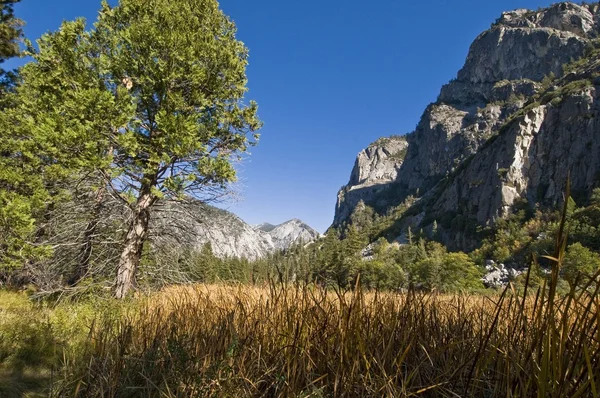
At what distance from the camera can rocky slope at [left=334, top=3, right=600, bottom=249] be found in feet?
247

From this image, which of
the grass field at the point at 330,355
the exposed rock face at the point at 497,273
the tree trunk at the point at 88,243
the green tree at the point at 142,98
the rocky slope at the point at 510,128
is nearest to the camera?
the grass field at the point at 330,355

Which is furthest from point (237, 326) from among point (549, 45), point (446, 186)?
point (549, 45)

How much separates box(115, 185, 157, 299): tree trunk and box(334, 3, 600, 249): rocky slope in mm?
84098

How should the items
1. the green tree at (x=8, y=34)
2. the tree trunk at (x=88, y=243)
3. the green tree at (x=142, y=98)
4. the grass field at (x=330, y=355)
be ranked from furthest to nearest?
the green tree at (x=8, y=34) → the tree trunk at (x=88, y=243) → the green tree at (x=142, y=98) → the grass field at (x=330, y=355)

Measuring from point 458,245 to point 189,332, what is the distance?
98317 mm

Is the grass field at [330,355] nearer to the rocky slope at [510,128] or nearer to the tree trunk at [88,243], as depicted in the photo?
the tree trunk at [88,243]

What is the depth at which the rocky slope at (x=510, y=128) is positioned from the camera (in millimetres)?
75438

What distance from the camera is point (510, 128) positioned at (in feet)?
290

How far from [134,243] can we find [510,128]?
104935mm

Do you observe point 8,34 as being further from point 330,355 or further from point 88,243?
point 330,355

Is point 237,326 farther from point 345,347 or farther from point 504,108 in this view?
point 504,108

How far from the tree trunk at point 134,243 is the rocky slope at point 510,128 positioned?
3311 inches

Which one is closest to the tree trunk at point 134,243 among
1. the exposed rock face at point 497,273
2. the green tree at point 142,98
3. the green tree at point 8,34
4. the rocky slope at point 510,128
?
the green tree at point 142,98

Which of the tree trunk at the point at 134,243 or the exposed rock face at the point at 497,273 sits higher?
the tree trunk at the point at 134,243
